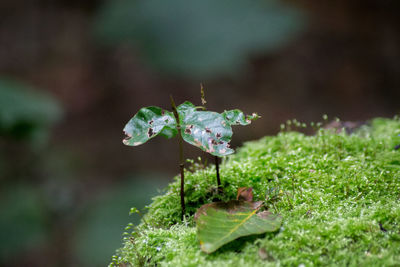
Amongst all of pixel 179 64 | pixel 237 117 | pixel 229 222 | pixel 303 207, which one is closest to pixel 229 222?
pixel 229 222

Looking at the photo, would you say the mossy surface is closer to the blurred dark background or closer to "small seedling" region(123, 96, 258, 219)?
"small seedling" region(123, 96, 258, 219)

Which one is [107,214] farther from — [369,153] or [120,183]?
[369,153]

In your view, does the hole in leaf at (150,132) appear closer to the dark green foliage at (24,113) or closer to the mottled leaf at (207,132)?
the mottled leaf at (207,132)

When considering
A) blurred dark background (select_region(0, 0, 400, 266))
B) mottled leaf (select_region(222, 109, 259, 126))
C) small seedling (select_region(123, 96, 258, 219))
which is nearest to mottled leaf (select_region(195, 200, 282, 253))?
small seedling (select_region(123, 96, 258, 219))

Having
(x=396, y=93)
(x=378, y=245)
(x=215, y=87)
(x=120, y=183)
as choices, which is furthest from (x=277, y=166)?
(x=396, y=93)

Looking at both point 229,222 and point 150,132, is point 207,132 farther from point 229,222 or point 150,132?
point 229,222

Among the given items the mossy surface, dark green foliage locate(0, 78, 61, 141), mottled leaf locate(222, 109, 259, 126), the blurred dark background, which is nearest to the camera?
the mossy surface
